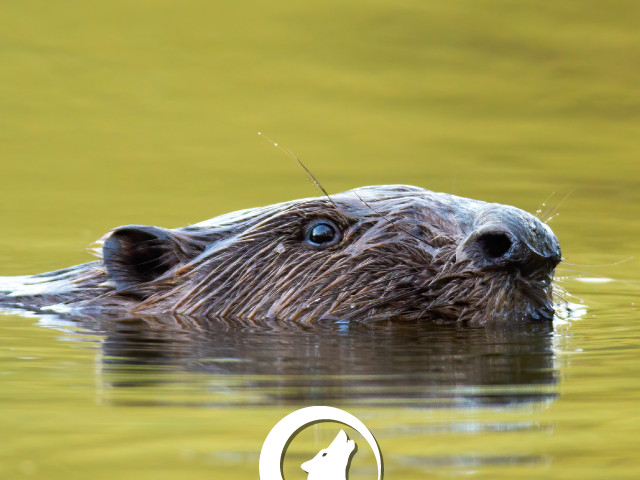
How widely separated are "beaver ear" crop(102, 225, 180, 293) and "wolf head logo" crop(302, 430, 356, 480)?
3.20m

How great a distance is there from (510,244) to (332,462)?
248cm

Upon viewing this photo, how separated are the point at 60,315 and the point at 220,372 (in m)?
2.16

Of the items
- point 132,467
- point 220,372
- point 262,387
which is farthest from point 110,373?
point 132,467

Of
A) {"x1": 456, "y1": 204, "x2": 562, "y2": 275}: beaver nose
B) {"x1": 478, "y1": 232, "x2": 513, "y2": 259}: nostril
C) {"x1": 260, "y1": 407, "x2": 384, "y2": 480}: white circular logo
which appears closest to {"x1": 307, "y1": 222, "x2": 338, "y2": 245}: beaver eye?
{"x1": 456, "y1": 204, "x2": 562, "y2": 275}: beaver nose

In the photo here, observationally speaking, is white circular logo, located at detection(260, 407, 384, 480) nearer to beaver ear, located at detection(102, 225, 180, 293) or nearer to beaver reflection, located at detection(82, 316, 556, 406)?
beaver reflection, located at detection(82, 316, 556, 406)

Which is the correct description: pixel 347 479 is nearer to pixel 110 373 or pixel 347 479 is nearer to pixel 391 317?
pixel 110 373

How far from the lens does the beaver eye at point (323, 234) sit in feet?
17.6

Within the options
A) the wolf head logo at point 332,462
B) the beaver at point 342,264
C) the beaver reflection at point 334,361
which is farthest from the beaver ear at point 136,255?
the wolf head logo at point 332,462

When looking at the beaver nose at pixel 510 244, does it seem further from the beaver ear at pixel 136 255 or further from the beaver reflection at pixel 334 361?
the beaver ear at pixel 136 255

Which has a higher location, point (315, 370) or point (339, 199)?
point (339, 199)

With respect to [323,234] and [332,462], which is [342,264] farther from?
[332,462]

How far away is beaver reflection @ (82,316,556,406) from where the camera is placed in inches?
137

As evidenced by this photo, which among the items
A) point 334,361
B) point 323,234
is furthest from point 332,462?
point 323,234

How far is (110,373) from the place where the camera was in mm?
3984
